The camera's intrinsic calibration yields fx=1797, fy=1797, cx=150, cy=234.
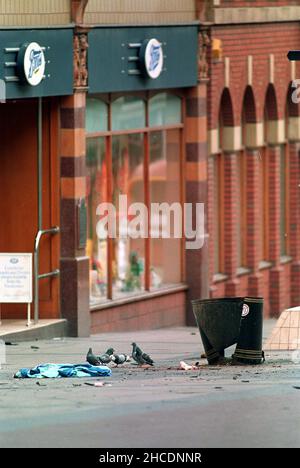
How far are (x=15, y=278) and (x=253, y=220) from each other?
1010 centimetres

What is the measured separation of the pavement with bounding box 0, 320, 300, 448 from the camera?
1323 centimetres

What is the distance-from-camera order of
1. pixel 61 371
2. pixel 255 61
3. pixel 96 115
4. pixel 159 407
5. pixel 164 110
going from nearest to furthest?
pixel 159 407, pixel 61 371, pixel 96 115, pixel 164 110, pixel 255 61

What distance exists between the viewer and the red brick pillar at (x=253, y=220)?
3120 centimetres

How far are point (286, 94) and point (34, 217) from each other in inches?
401

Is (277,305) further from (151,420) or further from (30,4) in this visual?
(151,420)

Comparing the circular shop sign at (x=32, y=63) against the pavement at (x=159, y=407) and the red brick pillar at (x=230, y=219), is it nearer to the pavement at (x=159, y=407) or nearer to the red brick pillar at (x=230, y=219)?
the pavement at (x=159, y=407)

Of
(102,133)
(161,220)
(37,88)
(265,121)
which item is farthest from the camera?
(265,121)

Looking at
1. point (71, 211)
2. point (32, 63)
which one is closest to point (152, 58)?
point (71, 211)

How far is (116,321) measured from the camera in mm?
25250

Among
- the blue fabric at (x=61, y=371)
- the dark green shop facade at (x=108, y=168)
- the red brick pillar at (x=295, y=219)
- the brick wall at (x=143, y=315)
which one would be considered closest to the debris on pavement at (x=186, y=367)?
the blue fabric at (x=61, y=371)

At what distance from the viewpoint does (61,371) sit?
17.2 metres

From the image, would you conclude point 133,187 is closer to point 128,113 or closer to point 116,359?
point 128,113

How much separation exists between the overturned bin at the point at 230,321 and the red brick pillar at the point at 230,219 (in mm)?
12161
